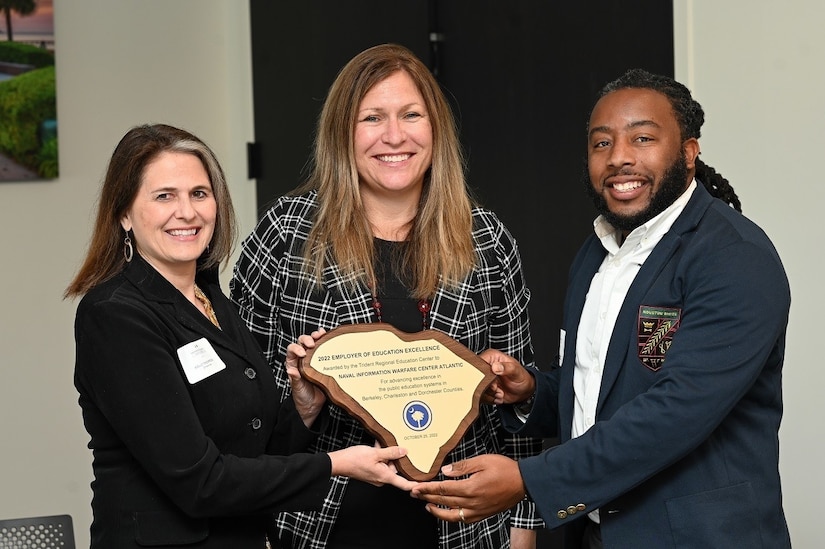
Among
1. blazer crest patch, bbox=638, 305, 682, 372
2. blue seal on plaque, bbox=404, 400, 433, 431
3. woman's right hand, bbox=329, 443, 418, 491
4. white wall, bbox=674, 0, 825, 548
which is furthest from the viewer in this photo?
white wall, bbox=674, 0, 825, 548

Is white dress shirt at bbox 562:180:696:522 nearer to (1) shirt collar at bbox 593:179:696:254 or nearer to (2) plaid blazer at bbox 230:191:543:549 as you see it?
(1) shirt collar at bbox 593:179:696:254

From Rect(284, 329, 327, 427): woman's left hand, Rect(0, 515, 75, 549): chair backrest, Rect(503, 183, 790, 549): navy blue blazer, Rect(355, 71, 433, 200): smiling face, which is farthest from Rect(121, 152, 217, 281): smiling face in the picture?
Rect(503, 183, 790, 549): navy blue blazer

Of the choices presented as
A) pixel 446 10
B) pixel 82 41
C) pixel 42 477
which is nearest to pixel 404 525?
pixel 446 10

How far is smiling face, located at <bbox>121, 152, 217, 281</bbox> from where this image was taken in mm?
2027

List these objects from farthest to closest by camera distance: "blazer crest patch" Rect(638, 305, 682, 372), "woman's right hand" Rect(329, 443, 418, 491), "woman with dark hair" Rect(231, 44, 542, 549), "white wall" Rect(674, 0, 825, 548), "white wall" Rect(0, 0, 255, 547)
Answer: "white wall" Rect(0, 0, 255, 547) → "white wall" Rect(674, 0, 825, 548) → "woman with dark hair" Rect(231, 44, 542, 549) → "woman's right hand" Rect(329, 443, 418, 491) → "blazer crest patch" Rect(638, 305, 682, 372)

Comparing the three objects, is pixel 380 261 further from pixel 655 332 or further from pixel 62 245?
pixel 62 245

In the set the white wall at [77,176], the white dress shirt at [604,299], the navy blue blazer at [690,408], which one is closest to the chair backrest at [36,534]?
the navy blue blazer at [690,408]

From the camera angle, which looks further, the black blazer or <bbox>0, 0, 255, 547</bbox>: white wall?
<bbox>0, 0, 255, 547</bbox>: white wall

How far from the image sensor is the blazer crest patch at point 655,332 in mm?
1983

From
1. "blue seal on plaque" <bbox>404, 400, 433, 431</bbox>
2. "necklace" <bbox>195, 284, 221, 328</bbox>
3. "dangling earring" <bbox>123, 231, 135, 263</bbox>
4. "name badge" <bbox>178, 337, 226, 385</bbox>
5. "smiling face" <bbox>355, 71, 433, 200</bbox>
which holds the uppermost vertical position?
"smiling face" <bbox>355, 71, 433, 200</bbox>

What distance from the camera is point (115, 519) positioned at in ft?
6.24

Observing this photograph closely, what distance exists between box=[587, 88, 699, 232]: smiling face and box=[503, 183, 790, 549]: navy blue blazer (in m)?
0.07

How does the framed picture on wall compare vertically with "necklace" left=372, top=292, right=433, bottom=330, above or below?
above

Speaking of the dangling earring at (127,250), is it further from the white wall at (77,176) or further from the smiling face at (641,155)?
the white wall at (77,176)
